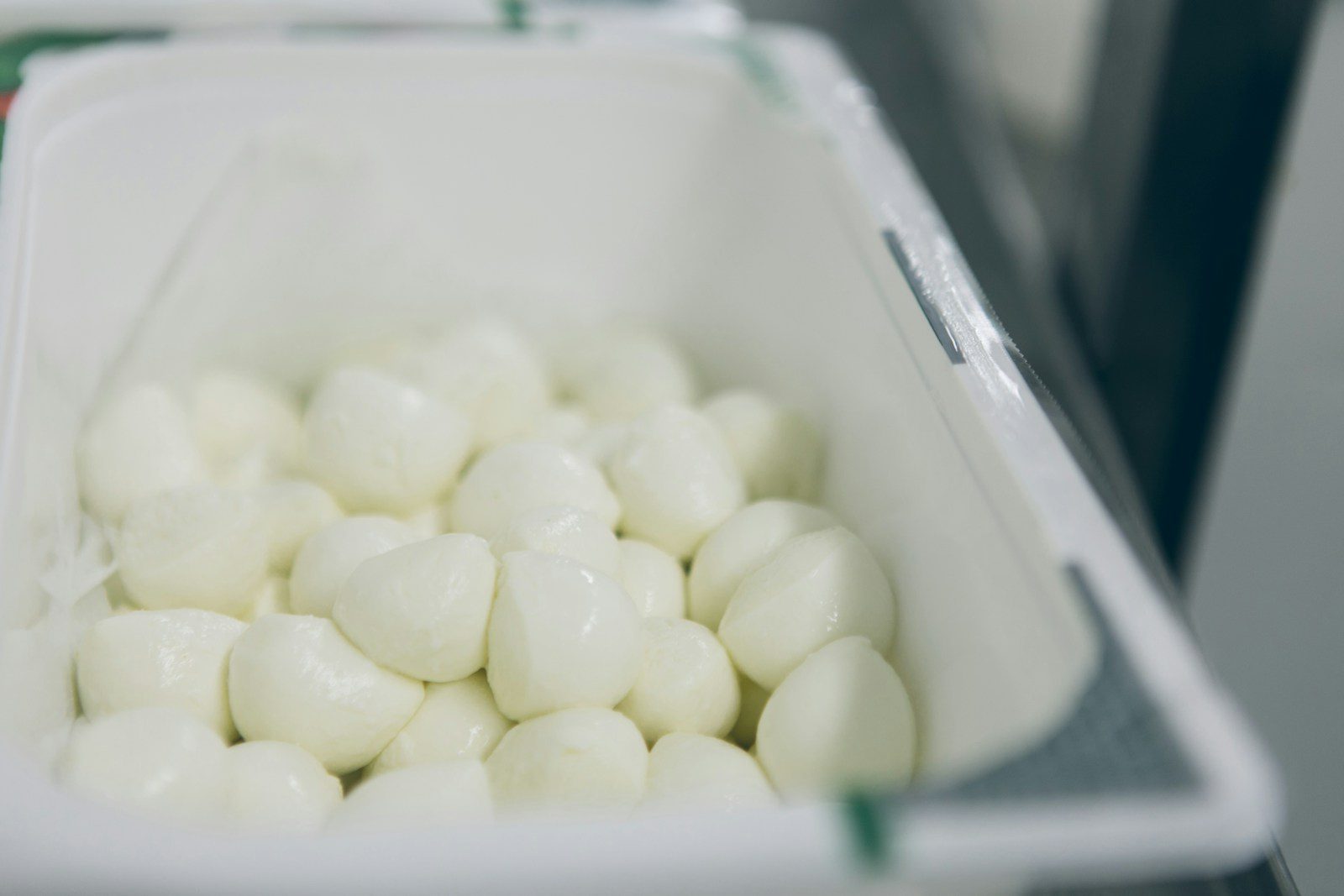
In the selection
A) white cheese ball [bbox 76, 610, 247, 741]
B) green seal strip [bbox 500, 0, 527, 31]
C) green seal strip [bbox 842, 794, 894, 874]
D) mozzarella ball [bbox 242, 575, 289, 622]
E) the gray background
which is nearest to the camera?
green seal strip [bbox 842, 794, 894, 874]

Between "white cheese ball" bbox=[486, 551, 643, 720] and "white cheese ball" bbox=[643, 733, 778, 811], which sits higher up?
"white cheese ball" bbox=[486, 551, 643, 720]

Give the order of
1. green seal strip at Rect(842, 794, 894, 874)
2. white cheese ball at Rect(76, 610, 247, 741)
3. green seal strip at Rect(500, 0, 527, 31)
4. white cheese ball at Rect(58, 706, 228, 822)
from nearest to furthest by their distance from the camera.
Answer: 1. green seal strip at Rect(842, 794, 894, 874)
2. white cheese ball at Rect(58, 706, 228, 822)
3. white cheese ball at Rect(76, 610, 247, 741)
4. green seal strip at Rect(500, 0, 527, 31)

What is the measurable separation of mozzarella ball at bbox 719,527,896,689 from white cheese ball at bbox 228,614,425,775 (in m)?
0.19

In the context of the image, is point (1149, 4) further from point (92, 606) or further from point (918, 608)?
point (92, 606)

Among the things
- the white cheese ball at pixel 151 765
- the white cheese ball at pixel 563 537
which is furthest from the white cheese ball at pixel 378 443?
the white cheese ball at pixel 151 765

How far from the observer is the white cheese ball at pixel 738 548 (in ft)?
2.23

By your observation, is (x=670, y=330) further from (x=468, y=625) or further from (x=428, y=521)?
(x=468, y=625)

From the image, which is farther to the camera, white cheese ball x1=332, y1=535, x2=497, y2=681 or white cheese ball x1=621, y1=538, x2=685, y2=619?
white cheese ball x1=621, y1=538, x2=685, y2=619

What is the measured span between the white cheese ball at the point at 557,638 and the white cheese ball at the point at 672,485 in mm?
131

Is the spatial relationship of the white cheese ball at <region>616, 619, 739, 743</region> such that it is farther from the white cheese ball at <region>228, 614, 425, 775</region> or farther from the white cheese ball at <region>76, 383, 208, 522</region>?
the white cheese ball at <region>76, 383, 208, 522</region>

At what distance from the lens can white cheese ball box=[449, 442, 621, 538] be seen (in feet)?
2.28

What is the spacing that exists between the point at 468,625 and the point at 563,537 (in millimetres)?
79

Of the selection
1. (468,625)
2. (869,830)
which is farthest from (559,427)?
(869,830)

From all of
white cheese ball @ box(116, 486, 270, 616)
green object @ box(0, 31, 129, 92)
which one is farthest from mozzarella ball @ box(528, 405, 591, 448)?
green object @ box(0, 31, 129, 92)
